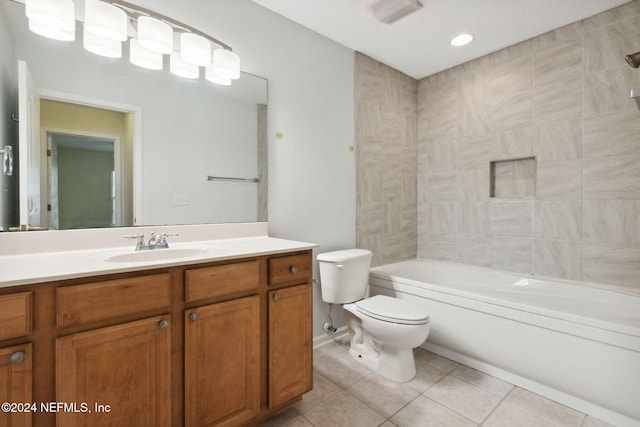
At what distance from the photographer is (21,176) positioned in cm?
122

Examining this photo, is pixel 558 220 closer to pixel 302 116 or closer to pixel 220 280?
pixel 302 116

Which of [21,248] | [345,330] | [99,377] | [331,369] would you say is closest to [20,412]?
[99,377]

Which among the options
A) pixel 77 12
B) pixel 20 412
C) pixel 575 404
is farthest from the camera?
pixel 575 404

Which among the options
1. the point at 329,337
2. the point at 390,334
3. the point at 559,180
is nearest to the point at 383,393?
the point at 390,334

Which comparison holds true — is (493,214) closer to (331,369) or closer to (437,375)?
(437,375)

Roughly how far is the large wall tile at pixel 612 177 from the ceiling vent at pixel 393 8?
160 centimetres

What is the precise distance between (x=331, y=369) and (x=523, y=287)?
63.7 inches

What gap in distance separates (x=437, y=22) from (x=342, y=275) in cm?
190

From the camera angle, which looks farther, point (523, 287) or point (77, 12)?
point (523, 287)

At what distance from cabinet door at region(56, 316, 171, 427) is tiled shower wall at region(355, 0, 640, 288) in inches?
69.4

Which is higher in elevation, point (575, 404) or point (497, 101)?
point (497, 101)

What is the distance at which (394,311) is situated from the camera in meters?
1.81

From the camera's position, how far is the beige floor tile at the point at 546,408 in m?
1.48

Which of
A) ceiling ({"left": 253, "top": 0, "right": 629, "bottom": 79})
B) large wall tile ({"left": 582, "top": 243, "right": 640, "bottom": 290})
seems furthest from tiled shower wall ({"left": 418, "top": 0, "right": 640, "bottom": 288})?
ceiling ({"left": 253, "top": 0, "right": 629, "bottom": 79})
